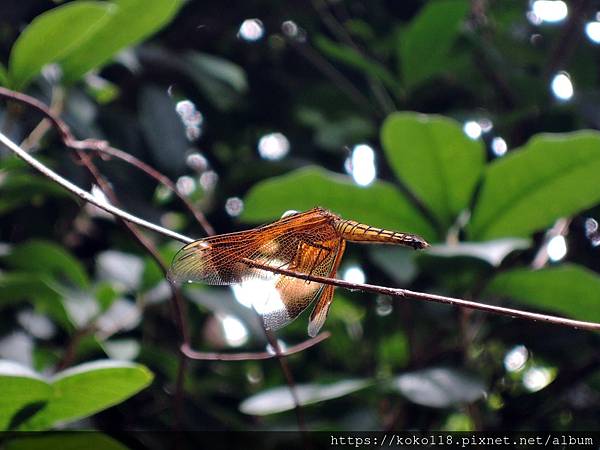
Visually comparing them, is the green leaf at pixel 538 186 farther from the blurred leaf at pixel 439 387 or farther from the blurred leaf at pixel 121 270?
the blurred leaf at pixel 121 270

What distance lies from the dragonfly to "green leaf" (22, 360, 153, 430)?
205 mm

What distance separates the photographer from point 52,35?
4.74 ft

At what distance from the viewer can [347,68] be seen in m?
2.47

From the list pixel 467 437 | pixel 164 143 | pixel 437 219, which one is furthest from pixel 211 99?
pixel 467 437

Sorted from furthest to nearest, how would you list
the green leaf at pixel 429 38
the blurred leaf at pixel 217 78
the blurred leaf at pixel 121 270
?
the blurred leaf at pixel 217 78 → the green leaf at pixel 429 38 → the blurred leaf at pixel 121 270

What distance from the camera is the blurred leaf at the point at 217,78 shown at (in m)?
2.11

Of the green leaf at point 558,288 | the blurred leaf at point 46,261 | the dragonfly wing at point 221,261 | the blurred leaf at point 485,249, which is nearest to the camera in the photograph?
the dragonfly wing at point 221,261

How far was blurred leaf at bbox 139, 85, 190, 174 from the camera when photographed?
1998 mm

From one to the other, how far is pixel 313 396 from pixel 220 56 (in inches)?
53.2

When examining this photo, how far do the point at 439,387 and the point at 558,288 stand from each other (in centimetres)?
30

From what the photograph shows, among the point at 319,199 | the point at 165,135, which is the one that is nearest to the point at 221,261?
the point at 319,199

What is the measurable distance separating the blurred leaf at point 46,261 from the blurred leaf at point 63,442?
544 mm

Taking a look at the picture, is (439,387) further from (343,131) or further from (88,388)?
(343,131)

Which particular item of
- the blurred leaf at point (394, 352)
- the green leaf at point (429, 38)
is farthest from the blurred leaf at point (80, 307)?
the green leaf at point (429, 38)
